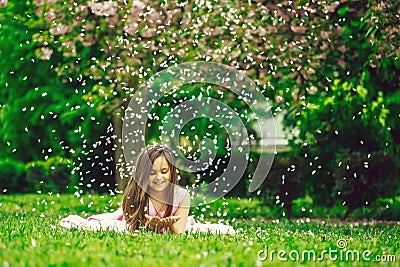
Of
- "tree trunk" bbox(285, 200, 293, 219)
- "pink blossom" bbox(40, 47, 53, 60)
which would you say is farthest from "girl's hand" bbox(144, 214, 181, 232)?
"tree trunk" bbox(285, 200, 293, 219)

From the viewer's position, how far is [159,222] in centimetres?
545

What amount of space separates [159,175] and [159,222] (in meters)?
0.51

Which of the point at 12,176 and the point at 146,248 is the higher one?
the point at 146,248

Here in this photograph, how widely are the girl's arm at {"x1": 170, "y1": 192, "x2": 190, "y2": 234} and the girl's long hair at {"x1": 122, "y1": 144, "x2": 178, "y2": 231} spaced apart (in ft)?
0.39

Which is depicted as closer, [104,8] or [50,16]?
[104,8]

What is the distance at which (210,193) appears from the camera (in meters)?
10.3

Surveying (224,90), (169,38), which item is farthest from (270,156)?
(169,38)

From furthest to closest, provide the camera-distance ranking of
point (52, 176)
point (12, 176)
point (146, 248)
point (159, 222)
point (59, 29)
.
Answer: point (12, 176) → point (52, 176) → point (59, 29) → point (159, 222) → point (146, 248)

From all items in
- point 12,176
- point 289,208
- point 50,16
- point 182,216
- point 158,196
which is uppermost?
point 50,16

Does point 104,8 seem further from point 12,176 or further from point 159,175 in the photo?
point 12,176

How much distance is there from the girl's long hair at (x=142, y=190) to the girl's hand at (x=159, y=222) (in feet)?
0.96

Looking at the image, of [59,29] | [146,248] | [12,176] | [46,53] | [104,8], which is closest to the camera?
[146,248]

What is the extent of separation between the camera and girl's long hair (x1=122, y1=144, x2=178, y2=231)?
19.2ft

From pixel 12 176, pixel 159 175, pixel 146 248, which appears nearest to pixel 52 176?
pixel 12 176
